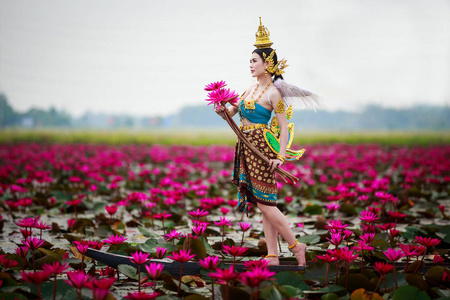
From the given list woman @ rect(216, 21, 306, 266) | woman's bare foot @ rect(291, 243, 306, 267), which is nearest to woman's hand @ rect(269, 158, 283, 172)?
woman @ rect(216, 21, 306, 266)

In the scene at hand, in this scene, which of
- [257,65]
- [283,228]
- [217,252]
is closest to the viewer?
[283,228]

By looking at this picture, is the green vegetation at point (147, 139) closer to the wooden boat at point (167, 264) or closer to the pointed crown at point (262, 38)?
the pointed crown at point (262, 38)

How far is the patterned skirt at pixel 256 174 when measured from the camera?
7.62 ft

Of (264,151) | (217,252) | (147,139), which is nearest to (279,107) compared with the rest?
(264,151)

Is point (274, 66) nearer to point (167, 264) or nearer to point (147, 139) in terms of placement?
point (167, 264)

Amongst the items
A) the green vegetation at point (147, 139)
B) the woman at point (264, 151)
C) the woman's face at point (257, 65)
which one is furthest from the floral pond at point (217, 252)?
the green vegetation at point (147, 139)

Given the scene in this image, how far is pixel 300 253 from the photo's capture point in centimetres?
229

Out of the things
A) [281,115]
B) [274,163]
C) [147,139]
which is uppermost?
[281,115]

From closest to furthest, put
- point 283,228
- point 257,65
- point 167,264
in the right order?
point 167,264 < point 283,228 < point 257,65

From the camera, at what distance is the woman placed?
2.32 meters

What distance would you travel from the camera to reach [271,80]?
2.49m

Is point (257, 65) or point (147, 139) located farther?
point (147, 139)

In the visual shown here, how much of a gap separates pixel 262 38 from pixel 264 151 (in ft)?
2.39

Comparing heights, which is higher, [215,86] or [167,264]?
[215,86]
